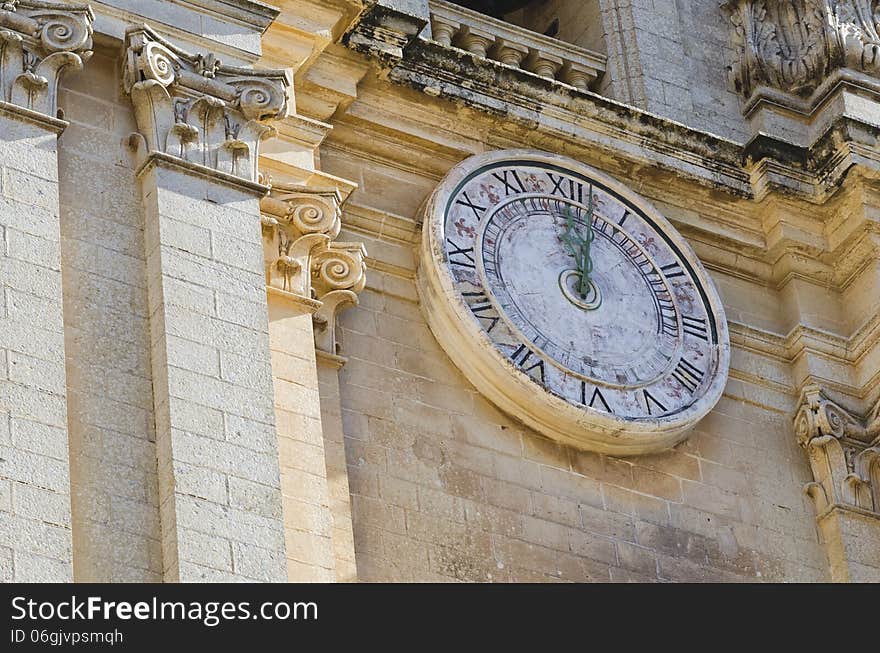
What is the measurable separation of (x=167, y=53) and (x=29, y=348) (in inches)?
80.9

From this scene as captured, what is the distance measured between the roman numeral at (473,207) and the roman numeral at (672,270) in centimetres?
107

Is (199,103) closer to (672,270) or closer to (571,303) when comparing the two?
(571,303)

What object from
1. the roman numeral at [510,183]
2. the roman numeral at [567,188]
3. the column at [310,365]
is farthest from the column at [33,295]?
the roman numeral at [567,188]

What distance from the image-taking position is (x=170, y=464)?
37.5 feet

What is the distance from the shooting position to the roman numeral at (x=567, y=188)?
1494cm

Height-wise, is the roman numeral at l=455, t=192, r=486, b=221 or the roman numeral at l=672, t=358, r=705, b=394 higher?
the roman numeral at l=455, t=192, r=486, b=221

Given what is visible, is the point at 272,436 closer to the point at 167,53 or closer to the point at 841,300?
the point at 167,53

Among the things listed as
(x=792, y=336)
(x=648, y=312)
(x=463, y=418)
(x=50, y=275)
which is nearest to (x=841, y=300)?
(x=792, y=336)

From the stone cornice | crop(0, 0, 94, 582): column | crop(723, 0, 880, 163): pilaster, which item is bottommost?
crop(0, 0, 94, 582): column

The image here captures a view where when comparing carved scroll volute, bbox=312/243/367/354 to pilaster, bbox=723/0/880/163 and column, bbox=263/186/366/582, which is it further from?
pilaster, bbox=723/0/880/163

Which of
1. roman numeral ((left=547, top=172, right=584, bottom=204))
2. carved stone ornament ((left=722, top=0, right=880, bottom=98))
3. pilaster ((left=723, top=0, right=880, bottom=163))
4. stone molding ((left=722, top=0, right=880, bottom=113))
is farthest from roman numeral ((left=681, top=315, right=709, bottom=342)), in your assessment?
carved stone ornament ((left=722, top=0, right=880, bottom=98))

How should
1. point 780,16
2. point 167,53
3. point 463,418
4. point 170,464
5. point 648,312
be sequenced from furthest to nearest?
point 780,16 < point 648,312 < point 463,418 < point 167,53 < point 170,464

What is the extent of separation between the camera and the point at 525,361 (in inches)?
552

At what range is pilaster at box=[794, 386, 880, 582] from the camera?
1441 centimetres
